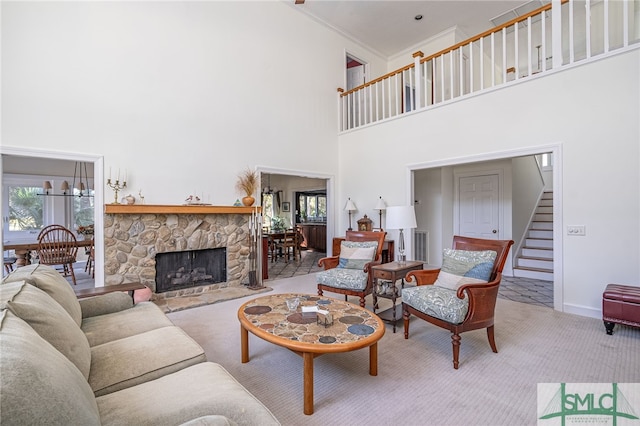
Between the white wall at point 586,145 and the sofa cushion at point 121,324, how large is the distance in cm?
456

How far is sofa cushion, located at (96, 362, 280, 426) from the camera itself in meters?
1.21

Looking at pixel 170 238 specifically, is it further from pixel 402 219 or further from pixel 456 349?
pixel 456 349

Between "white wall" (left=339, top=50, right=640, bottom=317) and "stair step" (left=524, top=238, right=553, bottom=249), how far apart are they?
9.10 feet

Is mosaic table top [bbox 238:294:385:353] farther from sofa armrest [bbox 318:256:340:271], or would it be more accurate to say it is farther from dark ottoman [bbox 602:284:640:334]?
dark ottoman [bbox 602:284:640:334]

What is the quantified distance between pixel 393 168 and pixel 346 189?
4.24 feet

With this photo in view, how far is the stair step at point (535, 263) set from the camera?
5.69 m

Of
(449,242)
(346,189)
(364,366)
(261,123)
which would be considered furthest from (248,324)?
(449,242)

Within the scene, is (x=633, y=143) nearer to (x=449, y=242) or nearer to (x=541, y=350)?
(x=541, y=350)

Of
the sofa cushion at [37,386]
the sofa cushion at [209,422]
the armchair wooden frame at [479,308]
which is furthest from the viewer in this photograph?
the armchair wooden frame at [479,308]

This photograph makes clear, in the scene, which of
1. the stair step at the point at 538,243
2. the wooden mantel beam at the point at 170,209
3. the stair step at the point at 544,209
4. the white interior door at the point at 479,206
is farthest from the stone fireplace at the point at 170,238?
the stair step at the point at 544,209

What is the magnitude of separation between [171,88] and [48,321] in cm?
411

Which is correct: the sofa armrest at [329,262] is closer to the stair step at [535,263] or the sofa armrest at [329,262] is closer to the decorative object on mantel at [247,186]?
the decorative object on mantel at [247,186]

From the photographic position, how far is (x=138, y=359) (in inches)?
66.2

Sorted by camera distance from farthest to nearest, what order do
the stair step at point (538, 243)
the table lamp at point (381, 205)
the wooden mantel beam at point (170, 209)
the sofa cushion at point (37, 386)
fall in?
the stair step at point (538, 243) < the table lamp at point (381, 205) < the wooden mantel beam at point (170, 209) < the sofa cushion at point (37, 386)
